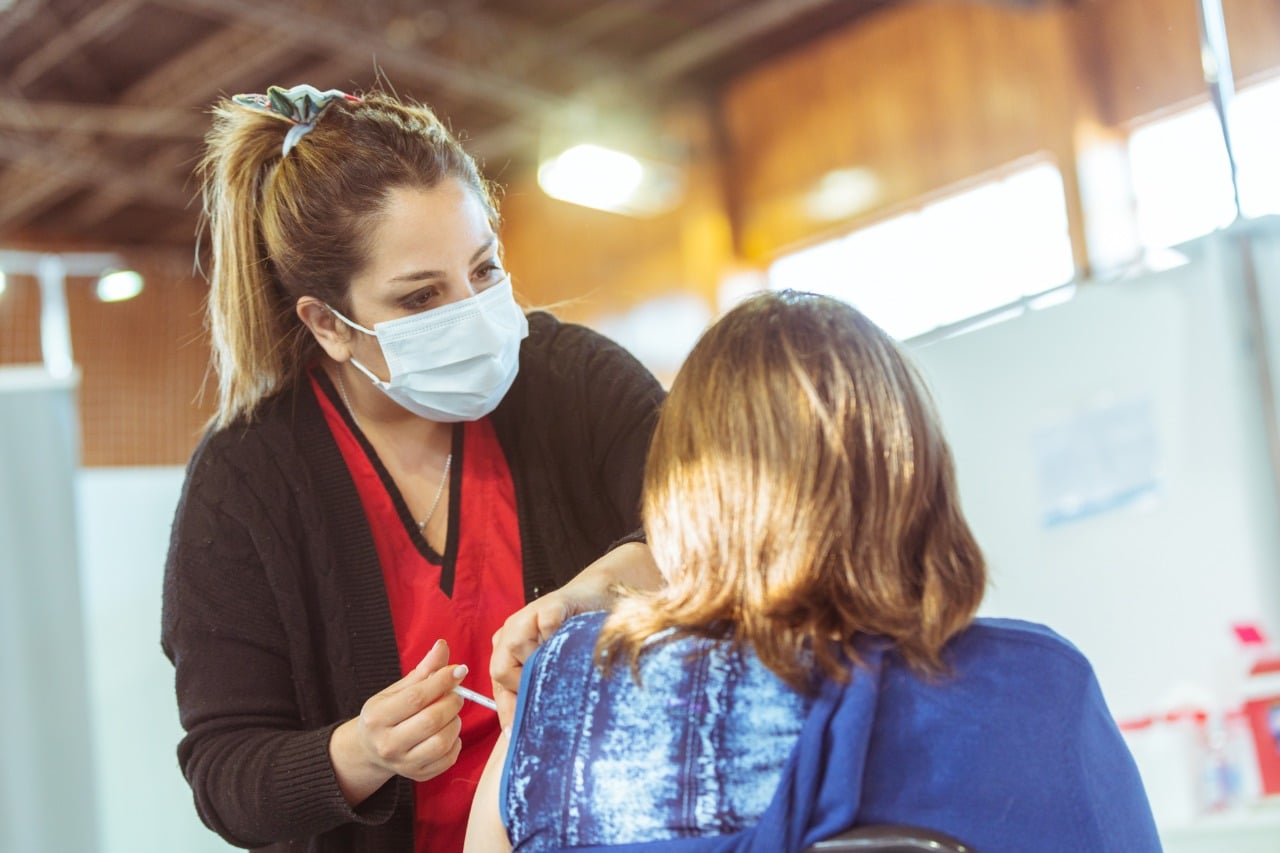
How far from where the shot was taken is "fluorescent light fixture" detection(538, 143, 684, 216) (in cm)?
639

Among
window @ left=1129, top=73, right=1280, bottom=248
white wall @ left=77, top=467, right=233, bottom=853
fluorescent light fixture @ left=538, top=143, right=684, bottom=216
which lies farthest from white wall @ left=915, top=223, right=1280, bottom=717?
fluorescent light fixture @ left=538, top=143, right=684, bottom=216

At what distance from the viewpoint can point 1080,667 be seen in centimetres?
90

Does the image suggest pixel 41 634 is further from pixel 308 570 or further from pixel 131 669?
pixel 308 570

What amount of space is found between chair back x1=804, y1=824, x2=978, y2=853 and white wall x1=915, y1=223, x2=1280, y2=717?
1.77 metres

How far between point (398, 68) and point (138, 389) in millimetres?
1856

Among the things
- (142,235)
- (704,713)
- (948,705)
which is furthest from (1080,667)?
(142,235)

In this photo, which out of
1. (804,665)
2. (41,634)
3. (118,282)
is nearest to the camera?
(804,665)

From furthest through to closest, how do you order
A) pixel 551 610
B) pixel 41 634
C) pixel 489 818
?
pixel 41 634
pixel 551 610
pixel 489 818

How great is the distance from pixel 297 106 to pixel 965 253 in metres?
4.65

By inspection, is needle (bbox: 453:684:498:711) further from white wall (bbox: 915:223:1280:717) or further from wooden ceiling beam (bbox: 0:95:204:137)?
wooden ceiling beam (bbox: 0:95:204:137)

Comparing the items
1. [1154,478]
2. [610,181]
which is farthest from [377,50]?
[1154,478]

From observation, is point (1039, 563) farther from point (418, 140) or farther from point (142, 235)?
point (142, 235)

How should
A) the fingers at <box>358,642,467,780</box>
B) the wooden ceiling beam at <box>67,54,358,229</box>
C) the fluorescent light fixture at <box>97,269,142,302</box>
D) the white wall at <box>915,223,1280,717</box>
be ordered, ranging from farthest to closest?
the wooden ceiling beam at <box>67,54,358,229</box>
the fluorescent light fixture at <box>97,269,142,302</box>
the white wall at <box>915,223,1280,717</box>
the fingers at <box>358,642,467,780</box>

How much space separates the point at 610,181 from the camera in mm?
6590
